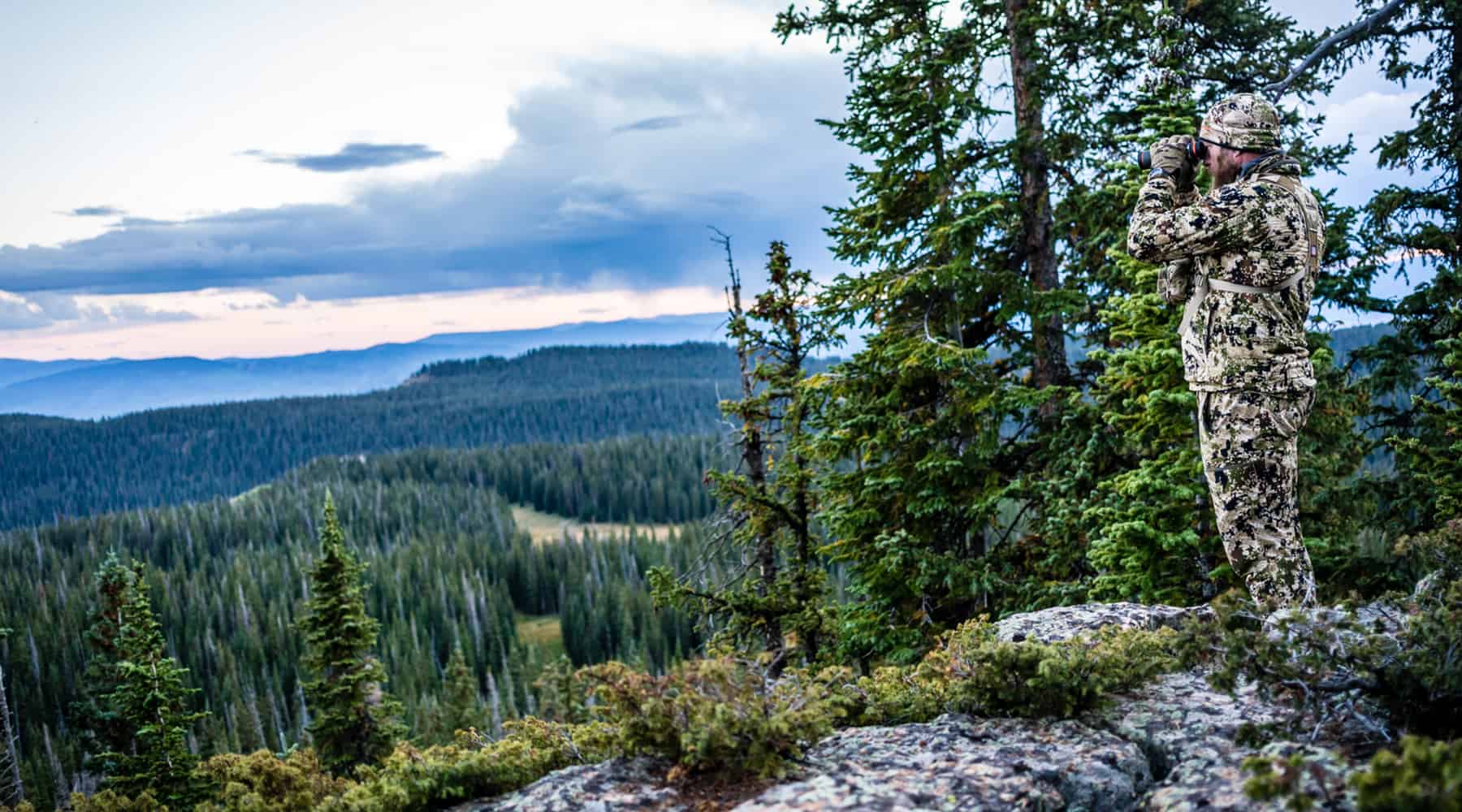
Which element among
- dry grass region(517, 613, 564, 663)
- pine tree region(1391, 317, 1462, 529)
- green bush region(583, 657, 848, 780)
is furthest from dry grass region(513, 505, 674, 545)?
green bush region(583, 657, 848, 780)

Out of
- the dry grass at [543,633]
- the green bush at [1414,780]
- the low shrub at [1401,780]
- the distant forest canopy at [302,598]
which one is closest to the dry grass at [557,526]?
the distant forest canopy at [302,598]

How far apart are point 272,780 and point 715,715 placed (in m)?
6.69

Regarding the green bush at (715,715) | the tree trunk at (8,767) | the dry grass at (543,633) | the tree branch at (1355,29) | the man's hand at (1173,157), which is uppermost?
the tree branch at (1355,29)

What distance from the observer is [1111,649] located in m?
5.34

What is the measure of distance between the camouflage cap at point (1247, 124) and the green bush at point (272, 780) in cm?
742

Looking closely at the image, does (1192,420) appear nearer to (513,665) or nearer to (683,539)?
(513,665)

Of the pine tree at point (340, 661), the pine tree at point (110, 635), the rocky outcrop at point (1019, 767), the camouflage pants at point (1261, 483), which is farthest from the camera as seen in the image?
the pine tree at point (110, 635)

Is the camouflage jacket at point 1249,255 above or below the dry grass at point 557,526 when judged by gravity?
above

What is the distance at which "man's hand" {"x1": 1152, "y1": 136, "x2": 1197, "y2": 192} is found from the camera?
19.0 ft

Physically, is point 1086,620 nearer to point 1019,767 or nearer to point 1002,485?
point 1019,767

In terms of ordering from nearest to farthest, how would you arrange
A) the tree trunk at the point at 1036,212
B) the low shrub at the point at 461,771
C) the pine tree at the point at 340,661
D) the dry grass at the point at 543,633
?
the low shrub at the point at 461,771 → the tree trunk at the point at 1036,212 → the pine tree at the point at 340,661 → the dry grass at the point at 543,633

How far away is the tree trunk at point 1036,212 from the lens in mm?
13422

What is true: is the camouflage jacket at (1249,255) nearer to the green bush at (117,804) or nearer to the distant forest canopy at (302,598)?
the green bush at (117,804)

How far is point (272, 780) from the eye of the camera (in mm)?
8969
